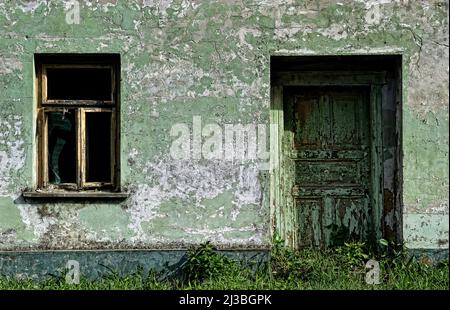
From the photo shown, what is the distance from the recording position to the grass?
8.42 m

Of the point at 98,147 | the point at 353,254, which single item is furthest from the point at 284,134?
the point at 98,147

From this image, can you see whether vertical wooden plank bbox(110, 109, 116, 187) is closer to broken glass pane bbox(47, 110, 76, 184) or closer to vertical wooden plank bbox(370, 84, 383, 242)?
broken glass pane bbox(47, 110, 76, 184)

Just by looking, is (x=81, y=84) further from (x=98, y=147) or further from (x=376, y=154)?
(x=376, y=154)

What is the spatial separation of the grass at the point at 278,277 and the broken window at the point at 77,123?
1.05 metres

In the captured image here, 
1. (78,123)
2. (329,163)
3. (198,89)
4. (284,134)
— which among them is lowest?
(329,163)

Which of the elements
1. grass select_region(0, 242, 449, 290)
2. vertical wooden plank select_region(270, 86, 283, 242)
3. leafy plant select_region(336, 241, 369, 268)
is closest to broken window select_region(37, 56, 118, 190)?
grass select_region(0, 242, 449, 290)

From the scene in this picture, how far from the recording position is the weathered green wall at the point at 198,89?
8773 mm

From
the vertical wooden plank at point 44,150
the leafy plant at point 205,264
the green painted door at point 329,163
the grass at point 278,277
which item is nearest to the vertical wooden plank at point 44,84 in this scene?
the vertical wooden plank at point 44,150

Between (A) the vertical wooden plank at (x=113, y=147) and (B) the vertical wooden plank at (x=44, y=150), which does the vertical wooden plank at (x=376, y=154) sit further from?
(B) the vertical wooden plank at (x=44, y=150)

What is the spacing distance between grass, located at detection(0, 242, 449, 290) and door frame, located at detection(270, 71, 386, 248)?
54 cm

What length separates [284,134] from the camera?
30.8ft

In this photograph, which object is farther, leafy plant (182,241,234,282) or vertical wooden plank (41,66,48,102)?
vertical wooden plank (41,66,48,102)

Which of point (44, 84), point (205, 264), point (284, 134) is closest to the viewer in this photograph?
point (205, 264)

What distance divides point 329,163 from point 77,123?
9.02 ft
